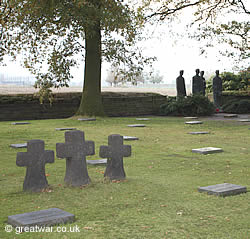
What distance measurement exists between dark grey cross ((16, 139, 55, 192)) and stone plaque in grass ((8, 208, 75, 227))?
1.12 meters

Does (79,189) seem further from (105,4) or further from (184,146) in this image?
(105,4)

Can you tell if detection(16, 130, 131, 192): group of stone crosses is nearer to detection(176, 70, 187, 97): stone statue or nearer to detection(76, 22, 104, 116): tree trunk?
detection(76, 22, 104, 116): tree trunk

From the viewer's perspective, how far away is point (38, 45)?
1602 cm

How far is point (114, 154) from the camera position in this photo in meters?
5.34

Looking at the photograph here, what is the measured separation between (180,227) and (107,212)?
32.1 inches

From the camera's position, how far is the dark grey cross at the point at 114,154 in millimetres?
5289

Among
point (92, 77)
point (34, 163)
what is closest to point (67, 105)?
point (92, 77)

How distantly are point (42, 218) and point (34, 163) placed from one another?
4.41ft

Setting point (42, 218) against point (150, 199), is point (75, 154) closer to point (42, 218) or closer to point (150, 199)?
point (150, 199)

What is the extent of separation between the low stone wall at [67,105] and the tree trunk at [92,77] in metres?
2.08

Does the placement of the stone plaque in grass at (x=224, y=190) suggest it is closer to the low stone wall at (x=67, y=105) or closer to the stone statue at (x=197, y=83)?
the low stone wall at (x=67, y=105)

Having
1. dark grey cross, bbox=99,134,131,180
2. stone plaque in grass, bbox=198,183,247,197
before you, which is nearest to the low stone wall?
dark grey cross, bbox=99,134,131,180

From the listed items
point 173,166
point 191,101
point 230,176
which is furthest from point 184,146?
point 191,101

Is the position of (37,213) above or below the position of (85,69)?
below
